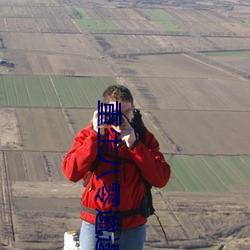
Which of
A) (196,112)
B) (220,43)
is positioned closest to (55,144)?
(196,112)

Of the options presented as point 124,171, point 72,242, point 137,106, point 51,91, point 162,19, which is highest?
point 124,171

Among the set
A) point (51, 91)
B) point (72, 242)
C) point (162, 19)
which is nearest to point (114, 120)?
point (72, 242)

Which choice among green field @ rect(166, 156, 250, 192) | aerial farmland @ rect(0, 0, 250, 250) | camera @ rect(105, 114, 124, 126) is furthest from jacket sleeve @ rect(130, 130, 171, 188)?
green field @ rect(166, 156, 250, 192)

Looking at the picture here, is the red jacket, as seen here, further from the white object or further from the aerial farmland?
the aerial farmland

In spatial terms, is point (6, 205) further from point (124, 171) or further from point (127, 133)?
point (127, 133)

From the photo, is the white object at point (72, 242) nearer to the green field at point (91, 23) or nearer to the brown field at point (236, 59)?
the brown field at point (236, 59)

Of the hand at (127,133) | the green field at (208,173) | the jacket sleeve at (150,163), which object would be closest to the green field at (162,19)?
the green field at (208,173)
